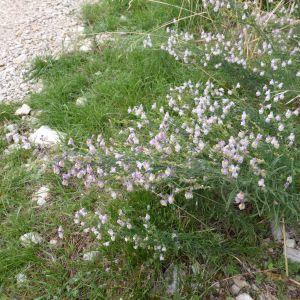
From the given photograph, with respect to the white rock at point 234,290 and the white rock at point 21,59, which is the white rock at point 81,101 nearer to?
the white rock at point 21,59

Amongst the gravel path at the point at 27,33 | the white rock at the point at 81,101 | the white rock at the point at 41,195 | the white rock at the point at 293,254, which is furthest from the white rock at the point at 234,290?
the gravel path at the point at 27,33

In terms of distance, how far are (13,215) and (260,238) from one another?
1.63 meters

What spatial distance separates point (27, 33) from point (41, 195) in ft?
7.58

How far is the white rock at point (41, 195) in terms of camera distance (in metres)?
2.94

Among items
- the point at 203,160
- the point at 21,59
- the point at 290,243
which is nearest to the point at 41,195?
the point at 203,160

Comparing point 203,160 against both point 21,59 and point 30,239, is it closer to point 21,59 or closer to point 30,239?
point 30,239

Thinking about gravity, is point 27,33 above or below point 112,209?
above

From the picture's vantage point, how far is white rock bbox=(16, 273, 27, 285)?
8.19 ft

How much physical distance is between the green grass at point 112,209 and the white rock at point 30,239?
3cm

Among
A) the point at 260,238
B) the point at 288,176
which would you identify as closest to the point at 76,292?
the point at 260,238

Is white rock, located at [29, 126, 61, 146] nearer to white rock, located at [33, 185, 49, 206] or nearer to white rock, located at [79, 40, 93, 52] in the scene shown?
white rock, located at [33, 185, 49, 206]

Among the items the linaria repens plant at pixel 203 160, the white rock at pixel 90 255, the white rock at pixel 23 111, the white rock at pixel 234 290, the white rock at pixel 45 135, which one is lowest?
the white rock at pixel 234 290

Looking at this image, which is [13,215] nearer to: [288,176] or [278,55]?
[288,176]

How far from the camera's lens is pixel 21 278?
99.3 inches
